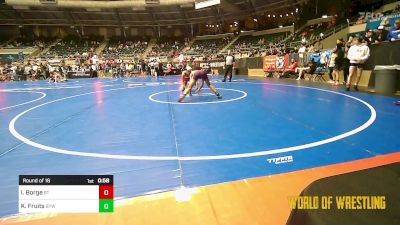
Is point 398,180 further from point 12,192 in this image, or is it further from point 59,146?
point 59,146

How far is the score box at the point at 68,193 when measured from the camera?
1.74 m

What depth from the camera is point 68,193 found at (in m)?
1.74

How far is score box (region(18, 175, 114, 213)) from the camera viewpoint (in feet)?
5.71

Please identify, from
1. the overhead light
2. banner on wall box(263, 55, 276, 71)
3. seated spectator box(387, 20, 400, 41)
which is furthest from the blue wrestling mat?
banner on wall box(263, 55, 276, 71)

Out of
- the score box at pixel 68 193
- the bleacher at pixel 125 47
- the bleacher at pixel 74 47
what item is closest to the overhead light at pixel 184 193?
the score box at pixel 68 193

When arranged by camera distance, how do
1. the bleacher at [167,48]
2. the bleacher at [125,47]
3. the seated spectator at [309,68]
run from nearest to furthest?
the seated spectator at [309,68], the bleacher at [125,47], the bleacher at [167,48]

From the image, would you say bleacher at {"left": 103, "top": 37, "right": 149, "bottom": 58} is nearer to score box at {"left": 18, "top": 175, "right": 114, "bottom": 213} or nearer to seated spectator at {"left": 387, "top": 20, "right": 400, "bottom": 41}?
seated spectator at {"left": 387, "top": 20, "right": 400, "bottom": 41}

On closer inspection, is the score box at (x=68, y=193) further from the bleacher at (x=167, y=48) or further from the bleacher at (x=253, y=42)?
the bleacher at (x=167, y=48)

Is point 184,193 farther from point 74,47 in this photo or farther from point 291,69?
point 74,47

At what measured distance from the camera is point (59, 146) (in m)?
3.91

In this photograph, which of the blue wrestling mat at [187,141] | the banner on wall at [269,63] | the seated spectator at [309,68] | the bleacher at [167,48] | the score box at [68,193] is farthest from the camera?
the bleacher at [167,48]

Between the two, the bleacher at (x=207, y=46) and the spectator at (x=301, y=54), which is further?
the bleacher at (x=207, y=46)

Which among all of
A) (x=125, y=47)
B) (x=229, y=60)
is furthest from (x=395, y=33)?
(x=125, y=47)

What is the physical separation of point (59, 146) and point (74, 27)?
46079 millimetres
